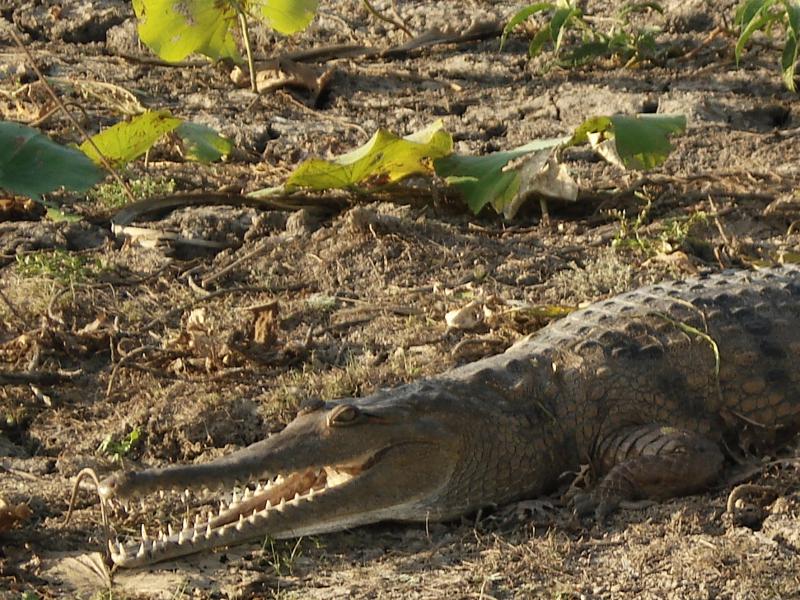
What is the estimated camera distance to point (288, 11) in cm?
739

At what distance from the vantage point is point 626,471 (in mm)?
4062

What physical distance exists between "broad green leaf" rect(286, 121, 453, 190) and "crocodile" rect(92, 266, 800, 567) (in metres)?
1.50

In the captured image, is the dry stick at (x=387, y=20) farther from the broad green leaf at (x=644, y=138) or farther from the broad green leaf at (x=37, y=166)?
the broad green leaf at (x=37, y=166)

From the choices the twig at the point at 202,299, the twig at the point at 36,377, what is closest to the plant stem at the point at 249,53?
the twig at the point at 202,299

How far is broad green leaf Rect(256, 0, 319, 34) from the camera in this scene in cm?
738

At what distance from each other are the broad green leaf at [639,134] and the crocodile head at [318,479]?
77.4 inches

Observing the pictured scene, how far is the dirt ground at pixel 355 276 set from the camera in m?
3.67

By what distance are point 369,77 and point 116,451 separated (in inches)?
156

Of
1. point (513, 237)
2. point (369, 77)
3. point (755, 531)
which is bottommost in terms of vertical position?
point (755, 531)

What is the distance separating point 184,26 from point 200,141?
888mm

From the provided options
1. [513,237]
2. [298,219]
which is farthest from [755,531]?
[298,219]

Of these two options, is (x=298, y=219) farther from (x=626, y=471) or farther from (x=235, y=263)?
(x=626, y=471)

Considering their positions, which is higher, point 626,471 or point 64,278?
point 64,278

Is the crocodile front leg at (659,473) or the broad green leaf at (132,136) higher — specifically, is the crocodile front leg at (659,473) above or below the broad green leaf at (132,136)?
below
